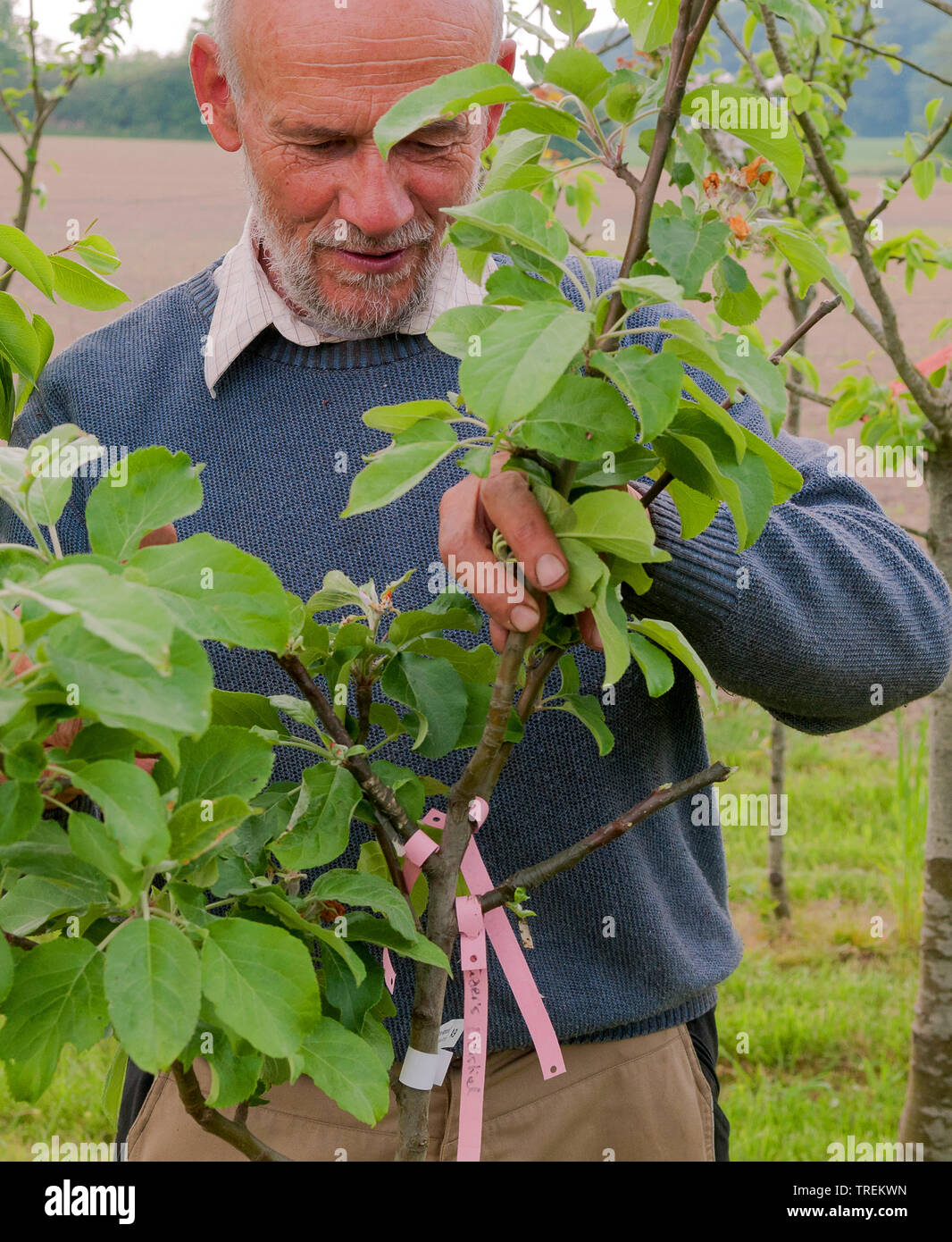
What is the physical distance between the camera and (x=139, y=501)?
32.4 inches

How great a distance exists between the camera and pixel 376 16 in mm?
1525

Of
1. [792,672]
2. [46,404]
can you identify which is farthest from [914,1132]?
[46,404]

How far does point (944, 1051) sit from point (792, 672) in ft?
4.55

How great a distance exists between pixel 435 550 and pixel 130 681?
1.15 metres

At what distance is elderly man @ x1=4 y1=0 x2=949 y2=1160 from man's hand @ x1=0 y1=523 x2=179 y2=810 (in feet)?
1.84

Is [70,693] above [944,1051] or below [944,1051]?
above

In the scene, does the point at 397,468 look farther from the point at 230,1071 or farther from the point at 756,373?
the point at 230,1071

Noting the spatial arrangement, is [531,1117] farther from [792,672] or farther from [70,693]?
[70,693]

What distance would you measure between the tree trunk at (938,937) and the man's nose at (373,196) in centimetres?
138

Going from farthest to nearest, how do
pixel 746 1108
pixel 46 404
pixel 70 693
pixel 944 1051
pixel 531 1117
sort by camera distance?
pixel 746 1108 < pixel 944 1051 < pixel 46 404 < pixel 531 1117 < pixel 70 693

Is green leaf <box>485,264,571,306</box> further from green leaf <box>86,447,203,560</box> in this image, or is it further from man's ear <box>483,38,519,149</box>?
man's ear <box>483,38,519,149</box>

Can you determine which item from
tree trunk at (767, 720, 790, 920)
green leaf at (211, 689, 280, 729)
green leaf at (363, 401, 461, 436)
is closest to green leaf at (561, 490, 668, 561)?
green leaf at (363, 401, 461, 436)

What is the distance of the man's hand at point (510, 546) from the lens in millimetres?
866

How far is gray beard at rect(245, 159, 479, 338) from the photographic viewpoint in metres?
1.67
